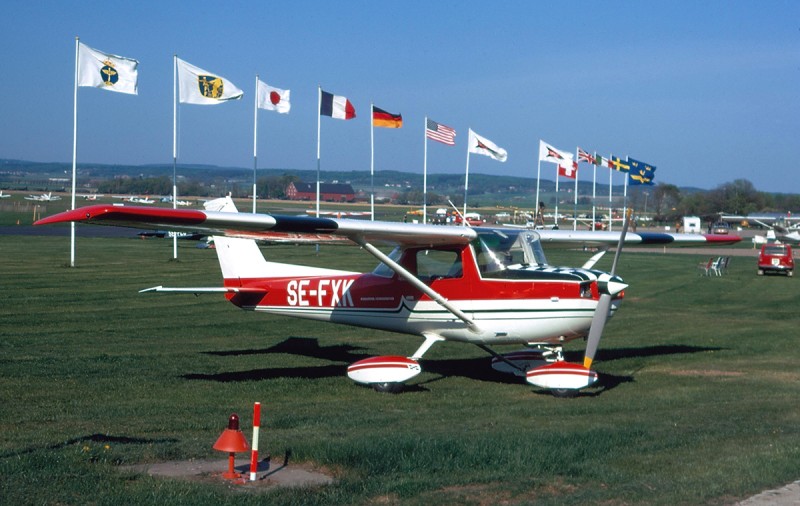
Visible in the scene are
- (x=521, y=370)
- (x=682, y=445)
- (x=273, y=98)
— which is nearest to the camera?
(x=682, y=445)

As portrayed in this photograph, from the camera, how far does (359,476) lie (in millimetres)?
7824

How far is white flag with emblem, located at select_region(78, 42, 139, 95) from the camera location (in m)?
34.4

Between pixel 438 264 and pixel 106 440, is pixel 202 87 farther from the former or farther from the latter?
pixel 106 440

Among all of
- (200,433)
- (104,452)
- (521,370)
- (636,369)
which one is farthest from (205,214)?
(636,369)

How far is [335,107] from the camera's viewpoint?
143 ft

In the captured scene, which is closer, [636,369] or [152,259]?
[636,369]

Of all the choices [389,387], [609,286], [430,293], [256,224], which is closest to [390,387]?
[389,387]

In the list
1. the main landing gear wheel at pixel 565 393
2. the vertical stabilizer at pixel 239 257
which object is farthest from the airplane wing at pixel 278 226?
the main landing gear wheel at pixel 565 393

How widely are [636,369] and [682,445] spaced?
698cm

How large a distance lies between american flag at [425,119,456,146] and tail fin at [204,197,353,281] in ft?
88.4

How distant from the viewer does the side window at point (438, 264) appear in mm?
14453

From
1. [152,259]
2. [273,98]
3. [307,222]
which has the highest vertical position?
[273,98]

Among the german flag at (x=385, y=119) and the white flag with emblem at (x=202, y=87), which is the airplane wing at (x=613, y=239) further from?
the german flag at (x=385, y=119)

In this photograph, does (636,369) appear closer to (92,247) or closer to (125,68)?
(125,68)
